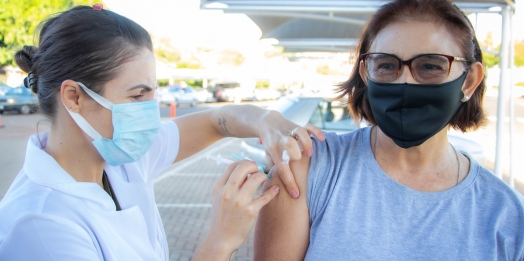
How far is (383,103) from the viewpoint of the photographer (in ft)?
4.83

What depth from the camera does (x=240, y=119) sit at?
191 cm

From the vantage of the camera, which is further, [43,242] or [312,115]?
[312,115]

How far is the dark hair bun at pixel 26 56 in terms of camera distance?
1.60m

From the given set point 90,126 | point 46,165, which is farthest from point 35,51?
point 46,165

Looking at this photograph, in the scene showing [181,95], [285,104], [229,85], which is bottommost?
[229,85]

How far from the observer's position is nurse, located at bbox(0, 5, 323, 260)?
128 cm

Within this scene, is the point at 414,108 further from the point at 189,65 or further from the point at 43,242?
the point at 189,65

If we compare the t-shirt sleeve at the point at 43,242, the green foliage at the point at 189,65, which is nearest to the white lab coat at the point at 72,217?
the t-shirt sleeve at the point at 43,242

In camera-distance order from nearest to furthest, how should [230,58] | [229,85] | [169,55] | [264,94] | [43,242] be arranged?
[43,242] → [264,94] → [229,85] → [169,55] → [230,58]

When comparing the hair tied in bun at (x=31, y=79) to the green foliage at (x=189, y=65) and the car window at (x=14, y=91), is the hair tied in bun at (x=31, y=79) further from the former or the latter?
the green foliage at (x=189, y=65)

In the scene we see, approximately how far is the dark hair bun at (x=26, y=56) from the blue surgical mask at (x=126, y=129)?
25 cm

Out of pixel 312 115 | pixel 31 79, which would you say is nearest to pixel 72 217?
pixel 31 79

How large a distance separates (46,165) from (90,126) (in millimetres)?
215

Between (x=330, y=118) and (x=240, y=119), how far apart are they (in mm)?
4372
